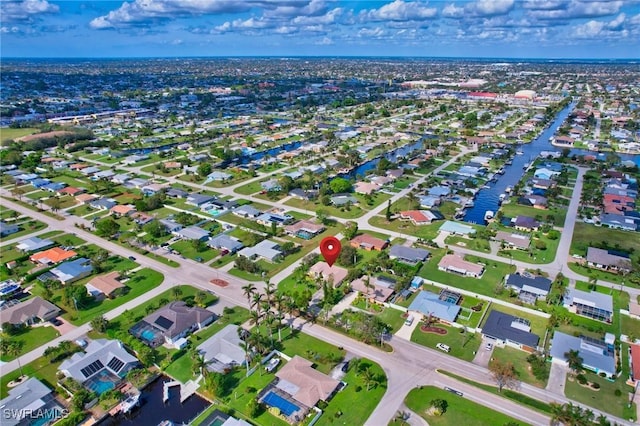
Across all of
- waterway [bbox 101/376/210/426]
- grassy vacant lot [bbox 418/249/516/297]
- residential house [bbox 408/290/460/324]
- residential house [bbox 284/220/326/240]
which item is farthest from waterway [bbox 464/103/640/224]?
waterway [bbox 101/376/210/426]

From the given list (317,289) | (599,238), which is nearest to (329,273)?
(317,289)

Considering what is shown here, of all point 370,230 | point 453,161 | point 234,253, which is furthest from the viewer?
point 453,161

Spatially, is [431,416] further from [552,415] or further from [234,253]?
[234,253]

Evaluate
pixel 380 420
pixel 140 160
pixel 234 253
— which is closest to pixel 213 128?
pixel 140 160

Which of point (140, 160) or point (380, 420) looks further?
point (140, 160)

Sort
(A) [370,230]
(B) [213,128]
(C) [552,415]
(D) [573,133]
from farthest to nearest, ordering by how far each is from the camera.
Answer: (B) [213,128]
(D) [573,133]
(A) [370,230]
(C) [552,415]

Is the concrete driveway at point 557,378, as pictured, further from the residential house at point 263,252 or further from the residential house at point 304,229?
the residential house at point 304,229
